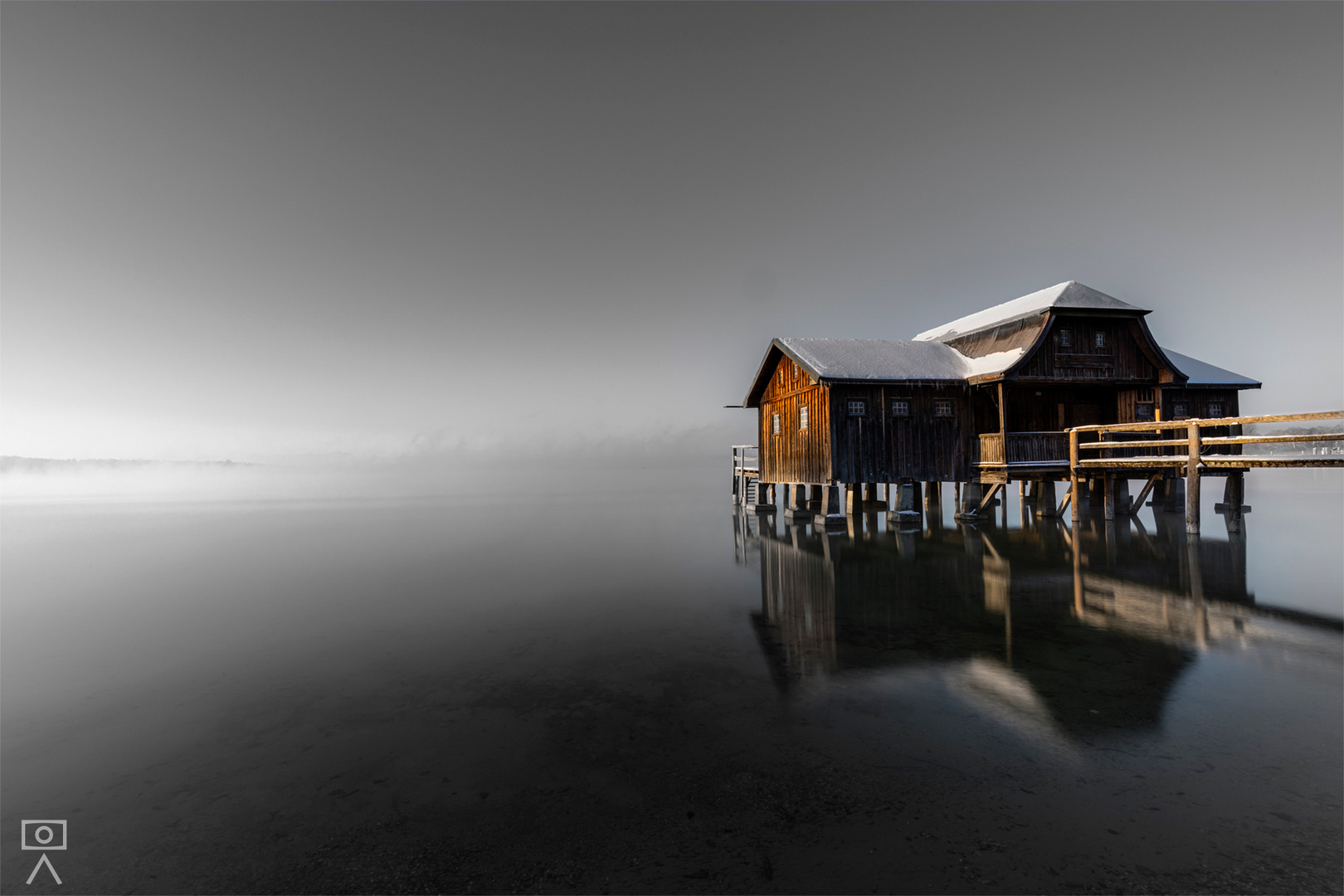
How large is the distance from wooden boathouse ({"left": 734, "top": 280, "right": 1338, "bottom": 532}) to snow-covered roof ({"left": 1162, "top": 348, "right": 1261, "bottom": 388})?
108 mm

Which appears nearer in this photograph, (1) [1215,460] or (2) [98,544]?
(1) [1215,460]

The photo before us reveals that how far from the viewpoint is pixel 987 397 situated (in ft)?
82.6

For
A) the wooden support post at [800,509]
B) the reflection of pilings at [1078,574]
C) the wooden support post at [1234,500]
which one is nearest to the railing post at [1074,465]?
the reflection of pilings at [1078,574]

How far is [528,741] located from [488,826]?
163cm

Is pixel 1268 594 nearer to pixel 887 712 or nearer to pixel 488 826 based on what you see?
pixel 887 712

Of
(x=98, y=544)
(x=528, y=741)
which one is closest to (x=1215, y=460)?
(x=528, y=741)

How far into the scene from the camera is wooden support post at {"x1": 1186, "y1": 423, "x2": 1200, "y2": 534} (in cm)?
1841

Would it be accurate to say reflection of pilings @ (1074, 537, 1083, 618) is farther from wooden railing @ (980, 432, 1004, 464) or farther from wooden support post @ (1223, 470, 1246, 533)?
wooden support post @ (1223, 470, 1246, 533)

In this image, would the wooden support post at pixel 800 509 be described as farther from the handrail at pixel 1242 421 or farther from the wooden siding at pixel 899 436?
the handrail at pixel 1242 421

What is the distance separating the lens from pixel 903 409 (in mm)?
23578

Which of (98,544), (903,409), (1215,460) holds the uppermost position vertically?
(903,409)

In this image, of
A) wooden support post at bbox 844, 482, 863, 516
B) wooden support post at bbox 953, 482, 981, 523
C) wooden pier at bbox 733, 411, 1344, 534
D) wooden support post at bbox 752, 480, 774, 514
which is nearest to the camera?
wooden pier at bbox 733, 411, 1344, 534

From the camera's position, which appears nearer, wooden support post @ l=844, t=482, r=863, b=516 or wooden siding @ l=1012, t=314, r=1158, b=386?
wooden siding @ l=1012, t=314, r=1158, b=386

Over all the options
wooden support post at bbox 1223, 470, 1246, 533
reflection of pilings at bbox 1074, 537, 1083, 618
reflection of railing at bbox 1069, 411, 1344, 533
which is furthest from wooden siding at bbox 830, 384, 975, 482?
wooden support post at bbox 1223, 470, 1246, 533
